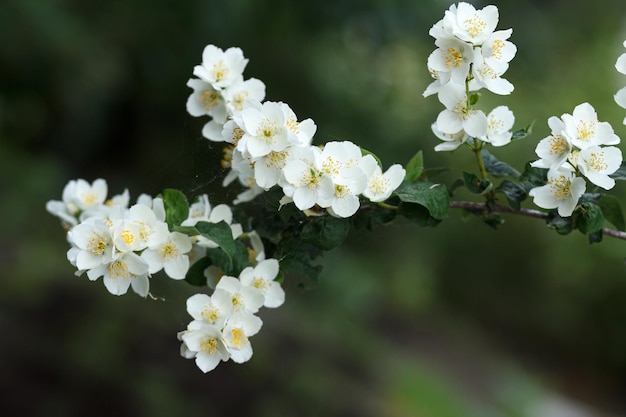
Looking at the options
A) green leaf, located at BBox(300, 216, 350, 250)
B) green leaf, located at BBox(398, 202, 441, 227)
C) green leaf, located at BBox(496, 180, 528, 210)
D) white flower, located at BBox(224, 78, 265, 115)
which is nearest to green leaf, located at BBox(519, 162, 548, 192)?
green leaf, located at BBox(496, 180, 528, 210)

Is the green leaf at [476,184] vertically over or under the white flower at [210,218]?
over

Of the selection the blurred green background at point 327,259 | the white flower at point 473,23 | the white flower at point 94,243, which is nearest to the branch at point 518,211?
the white flower at point 473,23

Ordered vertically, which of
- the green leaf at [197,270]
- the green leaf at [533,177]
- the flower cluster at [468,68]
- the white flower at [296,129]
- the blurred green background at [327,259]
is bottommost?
the green leaf at [197,270]

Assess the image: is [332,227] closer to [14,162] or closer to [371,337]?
[371,337]

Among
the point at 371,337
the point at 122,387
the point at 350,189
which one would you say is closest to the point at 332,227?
the point at 350,189

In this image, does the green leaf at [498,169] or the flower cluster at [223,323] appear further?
the green leaf at [498,169]

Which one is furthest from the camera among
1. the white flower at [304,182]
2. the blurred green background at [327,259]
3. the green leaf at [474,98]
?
the blurred green background at [327,259]

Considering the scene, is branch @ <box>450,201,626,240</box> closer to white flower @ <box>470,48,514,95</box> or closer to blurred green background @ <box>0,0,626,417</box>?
white flower @ <box>470,48,514,95</box>

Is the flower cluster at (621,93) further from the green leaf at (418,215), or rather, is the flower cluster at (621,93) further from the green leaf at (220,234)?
the green leaf at (220,234)
